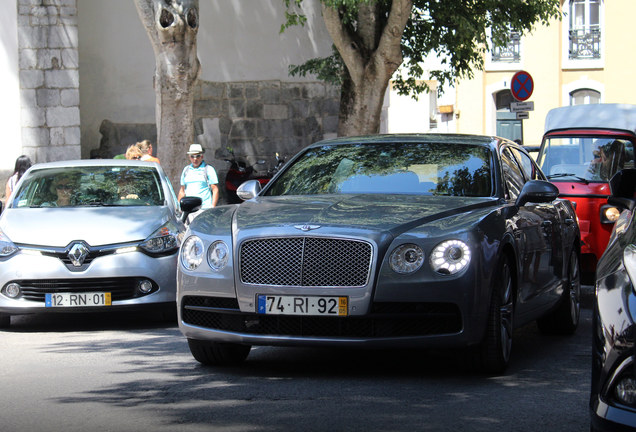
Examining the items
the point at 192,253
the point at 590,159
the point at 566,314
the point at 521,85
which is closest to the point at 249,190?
the point at 192,253

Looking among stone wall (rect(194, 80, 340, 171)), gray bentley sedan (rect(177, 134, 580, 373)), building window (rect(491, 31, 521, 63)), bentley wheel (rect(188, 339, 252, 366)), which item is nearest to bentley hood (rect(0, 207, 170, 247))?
gray bentley sedan (rect(177, 134, 580, 373))

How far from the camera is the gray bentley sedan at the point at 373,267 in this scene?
664 centimetres

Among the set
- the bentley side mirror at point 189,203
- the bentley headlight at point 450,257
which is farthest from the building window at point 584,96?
the bentley headlight at point 450,257

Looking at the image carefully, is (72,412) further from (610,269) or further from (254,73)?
(254,73)

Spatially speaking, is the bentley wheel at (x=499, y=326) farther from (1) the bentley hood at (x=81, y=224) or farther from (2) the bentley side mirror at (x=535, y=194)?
(1) the bentley hood at (x=81, y=224)

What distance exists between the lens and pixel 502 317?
277 inches

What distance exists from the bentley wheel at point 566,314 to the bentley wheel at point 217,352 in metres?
2.93

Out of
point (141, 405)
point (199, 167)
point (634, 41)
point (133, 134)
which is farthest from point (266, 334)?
point (634, 41)

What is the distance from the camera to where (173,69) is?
54.9 feet

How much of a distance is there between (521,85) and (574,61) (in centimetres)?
2195

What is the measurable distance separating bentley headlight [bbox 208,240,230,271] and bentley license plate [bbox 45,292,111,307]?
2.81m

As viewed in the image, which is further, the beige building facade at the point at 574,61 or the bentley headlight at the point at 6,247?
the beige building facade at the point at 574,61

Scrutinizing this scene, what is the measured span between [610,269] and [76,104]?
18.7 m

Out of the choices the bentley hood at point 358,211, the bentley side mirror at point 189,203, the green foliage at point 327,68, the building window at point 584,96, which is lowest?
the bentley side mirror at point 189,203
